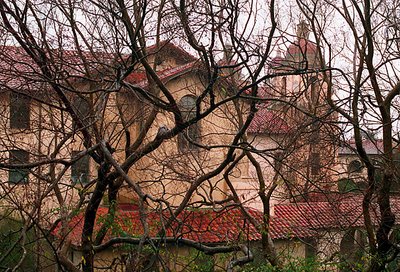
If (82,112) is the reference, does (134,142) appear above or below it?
below

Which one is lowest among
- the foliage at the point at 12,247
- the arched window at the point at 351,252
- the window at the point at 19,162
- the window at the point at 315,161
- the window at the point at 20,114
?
the arched window at the point at 351,252

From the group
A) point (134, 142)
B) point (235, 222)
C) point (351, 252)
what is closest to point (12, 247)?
point (235, 222)

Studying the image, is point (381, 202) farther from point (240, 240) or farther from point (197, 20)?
point (197, 20)

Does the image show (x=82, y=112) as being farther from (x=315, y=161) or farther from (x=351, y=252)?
(x=315, y=161)

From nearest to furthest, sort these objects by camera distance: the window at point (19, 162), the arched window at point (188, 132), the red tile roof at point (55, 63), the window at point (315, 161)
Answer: the window at point (19, 162), the red tile roof at point (55, 63), the arched window at point (188, 132), the window at point (315, 161)

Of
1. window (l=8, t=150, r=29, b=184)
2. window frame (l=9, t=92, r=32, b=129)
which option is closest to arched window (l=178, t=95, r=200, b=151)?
window (l=8, t=150, r=29, b=184)

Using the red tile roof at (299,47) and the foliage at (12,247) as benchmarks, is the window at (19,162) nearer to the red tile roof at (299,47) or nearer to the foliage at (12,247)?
the foliage at (12,247)

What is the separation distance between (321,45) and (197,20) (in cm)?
491

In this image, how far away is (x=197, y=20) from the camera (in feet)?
19.3

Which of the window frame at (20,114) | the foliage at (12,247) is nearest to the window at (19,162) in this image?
the foliage at (12,247)

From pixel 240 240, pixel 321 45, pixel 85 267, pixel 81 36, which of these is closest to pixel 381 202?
pixel 240 240

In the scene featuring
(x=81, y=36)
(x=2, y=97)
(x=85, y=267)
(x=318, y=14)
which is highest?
(x=318, y=14)

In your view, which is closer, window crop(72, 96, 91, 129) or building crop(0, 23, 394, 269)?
building crop(0, 23, 394, 269)

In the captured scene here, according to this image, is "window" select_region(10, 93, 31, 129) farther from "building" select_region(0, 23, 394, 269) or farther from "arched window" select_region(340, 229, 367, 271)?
"arched window" select_region(340, 229, 367, 271)
